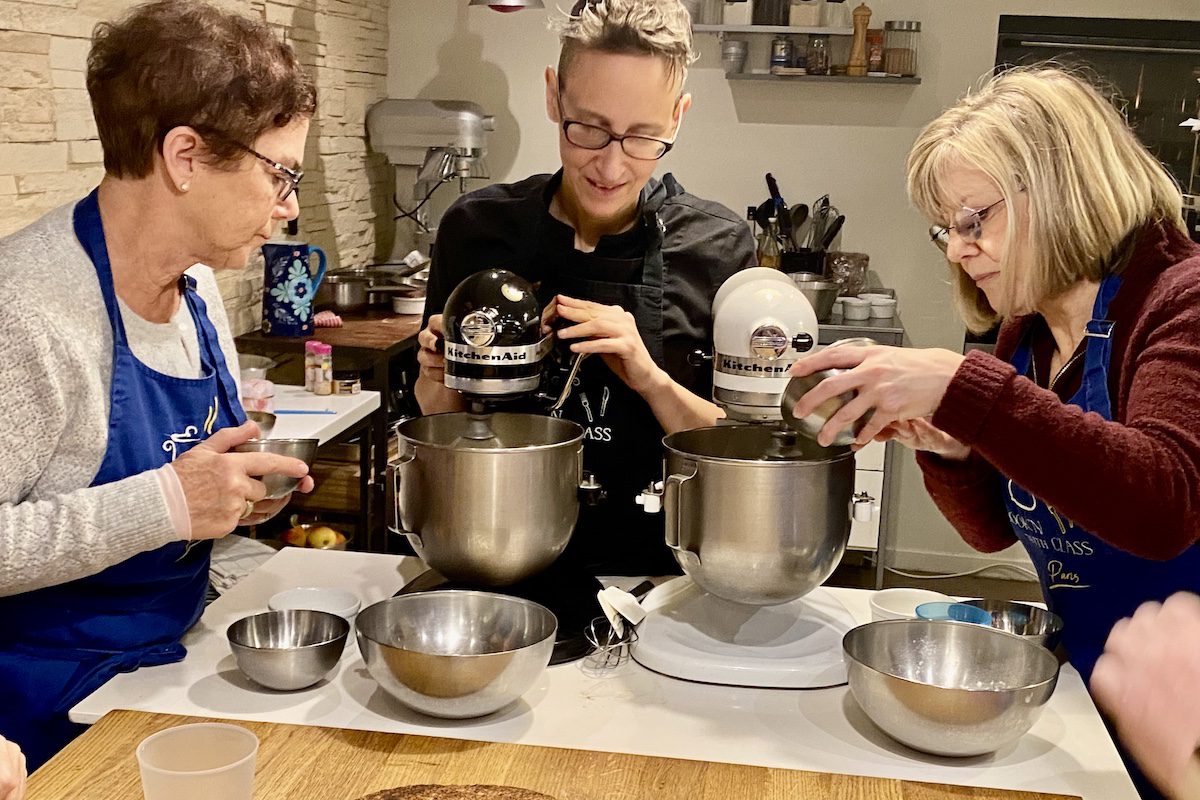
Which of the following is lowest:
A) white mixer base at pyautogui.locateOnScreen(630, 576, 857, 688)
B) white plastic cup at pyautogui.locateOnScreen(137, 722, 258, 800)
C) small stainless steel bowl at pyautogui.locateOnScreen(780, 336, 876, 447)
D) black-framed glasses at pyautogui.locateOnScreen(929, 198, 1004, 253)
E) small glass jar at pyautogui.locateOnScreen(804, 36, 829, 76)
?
white mixer base at pyautogui.locateOnScreen(630, 576, 857, 688)

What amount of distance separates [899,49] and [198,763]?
415cm

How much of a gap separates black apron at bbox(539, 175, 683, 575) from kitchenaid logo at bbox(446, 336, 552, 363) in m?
0.28

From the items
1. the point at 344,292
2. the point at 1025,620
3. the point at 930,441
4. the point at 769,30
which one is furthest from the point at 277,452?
the point at 769,30

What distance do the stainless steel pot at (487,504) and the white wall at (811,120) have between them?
3.48 metres

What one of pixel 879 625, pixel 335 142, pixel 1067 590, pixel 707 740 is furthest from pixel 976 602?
pixel 335 142

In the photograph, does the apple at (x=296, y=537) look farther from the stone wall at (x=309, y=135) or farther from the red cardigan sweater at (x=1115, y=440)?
the red cardigan sweater at (x=1115, y=440)

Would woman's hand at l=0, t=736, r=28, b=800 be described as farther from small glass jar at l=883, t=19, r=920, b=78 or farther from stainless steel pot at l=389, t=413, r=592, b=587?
small glass jar at l=883, t=19, r=920, b=78

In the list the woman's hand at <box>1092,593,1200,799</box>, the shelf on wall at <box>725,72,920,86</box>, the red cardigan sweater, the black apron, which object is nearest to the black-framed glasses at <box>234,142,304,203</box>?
the black apron

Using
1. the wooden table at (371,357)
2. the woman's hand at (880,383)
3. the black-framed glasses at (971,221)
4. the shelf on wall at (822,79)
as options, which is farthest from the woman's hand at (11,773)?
the shelf on wall at (822,79)

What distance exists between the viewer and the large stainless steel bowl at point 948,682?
1.35 m

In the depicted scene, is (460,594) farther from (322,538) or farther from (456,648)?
(322,538)

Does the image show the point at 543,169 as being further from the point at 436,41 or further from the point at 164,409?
the point at 164,409

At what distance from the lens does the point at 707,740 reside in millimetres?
1424

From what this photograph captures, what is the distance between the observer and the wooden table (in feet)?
11.8
